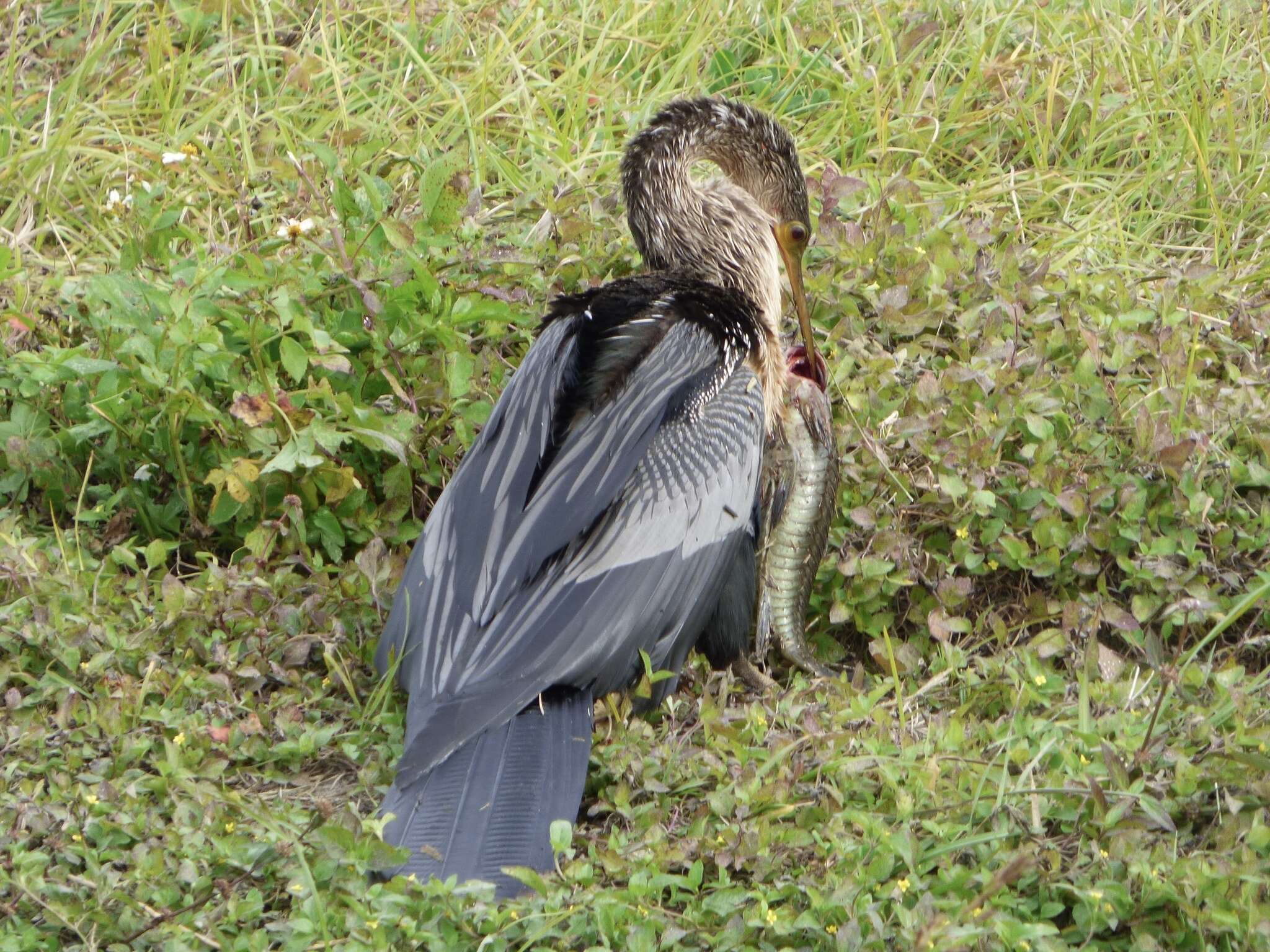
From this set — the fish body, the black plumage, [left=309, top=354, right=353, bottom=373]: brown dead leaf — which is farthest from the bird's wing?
[left=309, top=354, right=353, bottom=373]: brown dead leaf

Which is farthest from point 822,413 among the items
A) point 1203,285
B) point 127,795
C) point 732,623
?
point 127,795

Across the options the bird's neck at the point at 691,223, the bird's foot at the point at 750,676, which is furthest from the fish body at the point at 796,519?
the bird's neck at the point at 691,223

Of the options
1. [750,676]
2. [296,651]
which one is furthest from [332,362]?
[750,676]

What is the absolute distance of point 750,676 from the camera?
10.9 feet

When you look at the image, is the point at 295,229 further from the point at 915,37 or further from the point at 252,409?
the point at 915,37

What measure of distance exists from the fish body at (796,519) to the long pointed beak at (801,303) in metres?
0.24

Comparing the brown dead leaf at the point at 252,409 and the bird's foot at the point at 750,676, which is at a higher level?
the brown dead leaf at the point at 252,409

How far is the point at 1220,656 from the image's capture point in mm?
3348

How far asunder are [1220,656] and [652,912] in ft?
5.40

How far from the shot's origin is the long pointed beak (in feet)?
12.1

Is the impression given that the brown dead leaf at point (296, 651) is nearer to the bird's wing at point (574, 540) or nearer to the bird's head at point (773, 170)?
the bird's wing at point (574, 540)

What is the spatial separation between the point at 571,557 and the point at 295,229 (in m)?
1.42

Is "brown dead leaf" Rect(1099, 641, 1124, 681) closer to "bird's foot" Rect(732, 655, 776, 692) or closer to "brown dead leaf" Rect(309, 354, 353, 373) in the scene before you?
"bird's foot" Rect(732, 655, 776, 692)

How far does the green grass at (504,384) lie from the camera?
242 cm
